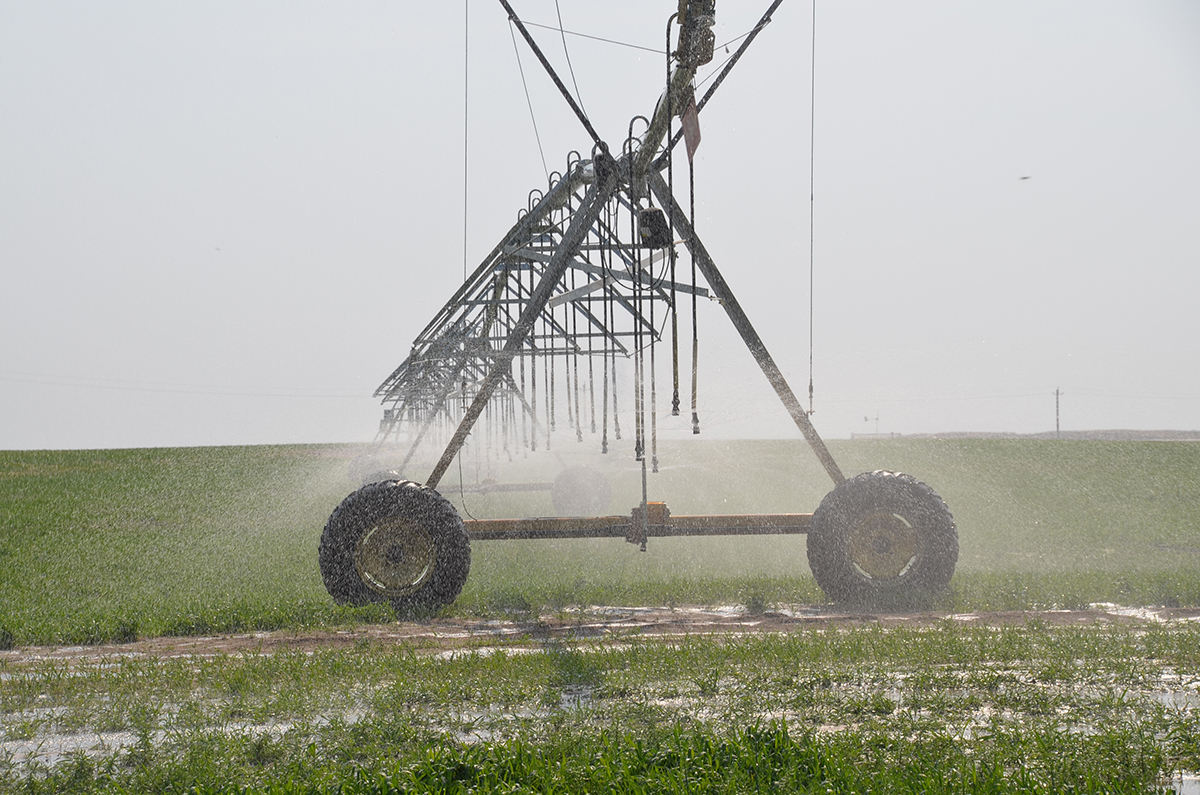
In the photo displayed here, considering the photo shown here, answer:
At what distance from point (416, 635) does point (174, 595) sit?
528 cm

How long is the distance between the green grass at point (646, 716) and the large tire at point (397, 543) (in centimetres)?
194

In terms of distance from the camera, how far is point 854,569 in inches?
371

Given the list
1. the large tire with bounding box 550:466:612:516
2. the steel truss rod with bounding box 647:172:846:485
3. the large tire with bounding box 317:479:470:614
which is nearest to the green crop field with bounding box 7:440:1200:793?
the large tire with bounding box 317:479:470:614

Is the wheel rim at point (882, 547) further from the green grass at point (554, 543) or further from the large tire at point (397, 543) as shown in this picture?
the large tire at point (397, 543)

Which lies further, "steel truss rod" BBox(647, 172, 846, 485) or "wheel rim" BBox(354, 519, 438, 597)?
"steel truss rod" BBox(647, 172, 846, 485)

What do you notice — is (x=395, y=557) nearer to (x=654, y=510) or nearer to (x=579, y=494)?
(x=654, y=510)

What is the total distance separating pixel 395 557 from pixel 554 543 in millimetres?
8644

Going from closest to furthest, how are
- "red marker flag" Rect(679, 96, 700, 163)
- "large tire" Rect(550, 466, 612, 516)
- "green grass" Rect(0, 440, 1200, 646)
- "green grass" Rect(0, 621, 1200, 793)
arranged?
1. "green grass" Rect(0, 621, 1200, 793)
2. "red marker flag" Rect(679, 96, 700, 163)
3. "green grass" Rect(0, 440, 1200, 646)
4. "large tire" Rect(550, 466, 612, 516)

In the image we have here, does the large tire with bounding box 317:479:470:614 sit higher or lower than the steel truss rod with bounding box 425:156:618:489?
lower

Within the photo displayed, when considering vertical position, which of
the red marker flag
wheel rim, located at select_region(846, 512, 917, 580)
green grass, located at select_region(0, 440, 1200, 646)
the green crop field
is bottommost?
green grass, located at select_region(0, 440, 1200, 646)

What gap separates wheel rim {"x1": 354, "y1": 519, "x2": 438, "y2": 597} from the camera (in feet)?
29.8

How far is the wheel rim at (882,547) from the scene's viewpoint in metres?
9.58

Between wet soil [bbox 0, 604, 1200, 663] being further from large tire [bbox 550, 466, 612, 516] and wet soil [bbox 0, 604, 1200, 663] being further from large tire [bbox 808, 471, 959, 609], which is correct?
large tire [bbox 550, 466, 612, 516]

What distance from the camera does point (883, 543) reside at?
9594 mm
